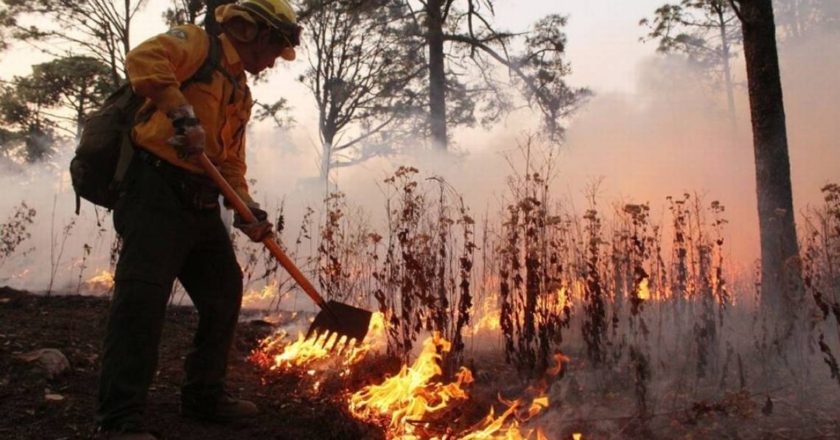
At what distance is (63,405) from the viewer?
104 inches

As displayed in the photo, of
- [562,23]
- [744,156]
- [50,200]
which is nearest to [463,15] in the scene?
[562,23]

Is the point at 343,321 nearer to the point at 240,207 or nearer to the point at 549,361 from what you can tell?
the point at 240,207

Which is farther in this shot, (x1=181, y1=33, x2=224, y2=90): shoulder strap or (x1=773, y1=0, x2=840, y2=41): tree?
(x1=773, y1=0, x2=840, y2=41): tree

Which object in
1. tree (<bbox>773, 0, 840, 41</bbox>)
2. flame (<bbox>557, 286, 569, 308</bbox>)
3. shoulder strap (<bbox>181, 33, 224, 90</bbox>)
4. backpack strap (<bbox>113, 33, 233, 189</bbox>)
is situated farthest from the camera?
tree (<bbox>773, 0, 840, 41</bbox>)

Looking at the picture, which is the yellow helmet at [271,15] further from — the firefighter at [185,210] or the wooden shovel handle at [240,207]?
the wooden shovel handle at [240,207]

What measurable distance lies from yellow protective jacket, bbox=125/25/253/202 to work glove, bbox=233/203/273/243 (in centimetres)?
20

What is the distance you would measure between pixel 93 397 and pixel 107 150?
134 centimetres

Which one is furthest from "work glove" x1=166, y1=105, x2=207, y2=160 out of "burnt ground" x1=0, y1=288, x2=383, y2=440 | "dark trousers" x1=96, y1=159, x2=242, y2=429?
"burnt ground" x1=0, y1=288, x2=383, y2=440

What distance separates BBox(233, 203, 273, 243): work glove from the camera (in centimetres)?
260

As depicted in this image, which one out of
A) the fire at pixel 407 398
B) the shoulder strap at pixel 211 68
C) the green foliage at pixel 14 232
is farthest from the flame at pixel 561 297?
the green foliage at pixel 14 232

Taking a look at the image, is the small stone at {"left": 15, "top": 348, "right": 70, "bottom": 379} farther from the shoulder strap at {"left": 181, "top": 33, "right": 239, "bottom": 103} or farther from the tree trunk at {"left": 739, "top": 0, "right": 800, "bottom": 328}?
the tree trunk at {"left": 739, "top": 0, "right": 800, "bottom": 328}

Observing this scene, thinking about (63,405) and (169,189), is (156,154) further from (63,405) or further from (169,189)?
(63,405)

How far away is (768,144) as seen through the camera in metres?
4.84

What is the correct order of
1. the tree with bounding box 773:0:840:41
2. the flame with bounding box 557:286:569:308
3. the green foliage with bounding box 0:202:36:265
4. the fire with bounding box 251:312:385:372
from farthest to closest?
1. the tree with bounding box 773:0:840:41
2. the green foliage with bounding box 0:202:36:265
3. the flame with bounding box 557:286:569:308
4. the fire with bounding box 251:312:385:372
